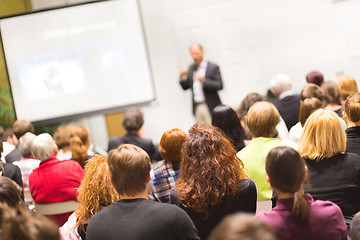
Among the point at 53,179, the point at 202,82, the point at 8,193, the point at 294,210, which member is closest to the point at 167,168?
the point at 53,179

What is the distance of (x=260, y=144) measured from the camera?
2.85m

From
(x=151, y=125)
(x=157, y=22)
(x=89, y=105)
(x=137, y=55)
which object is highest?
(x=157, y=22)

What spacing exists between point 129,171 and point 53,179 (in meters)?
1.52

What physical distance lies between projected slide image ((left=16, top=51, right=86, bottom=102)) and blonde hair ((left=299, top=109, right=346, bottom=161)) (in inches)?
172

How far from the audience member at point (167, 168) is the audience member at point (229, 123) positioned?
0.60 m

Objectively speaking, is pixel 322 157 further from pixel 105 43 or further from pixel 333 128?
pixel 105 43

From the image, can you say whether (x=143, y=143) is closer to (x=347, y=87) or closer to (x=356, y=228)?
(x=347, y=87)

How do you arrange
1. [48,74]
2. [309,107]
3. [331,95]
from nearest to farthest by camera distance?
A: [309,107] → [331,95] → [48,74]

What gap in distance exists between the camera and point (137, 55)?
6.29 metres

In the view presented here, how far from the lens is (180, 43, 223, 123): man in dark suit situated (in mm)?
5816

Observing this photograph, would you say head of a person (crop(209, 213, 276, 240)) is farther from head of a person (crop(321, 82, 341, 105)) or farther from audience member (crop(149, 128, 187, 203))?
head of a person (crop(321, 82, 341, 105))

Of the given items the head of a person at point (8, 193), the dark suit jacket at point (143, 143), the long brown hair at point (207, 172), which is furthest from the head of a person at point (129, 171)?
the dark suit jacket at point (143, 143)

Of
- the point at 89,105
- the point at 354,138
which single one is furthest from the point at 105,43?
the point at 354,138

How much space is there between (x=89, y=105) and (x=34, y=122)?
779 millimetres
